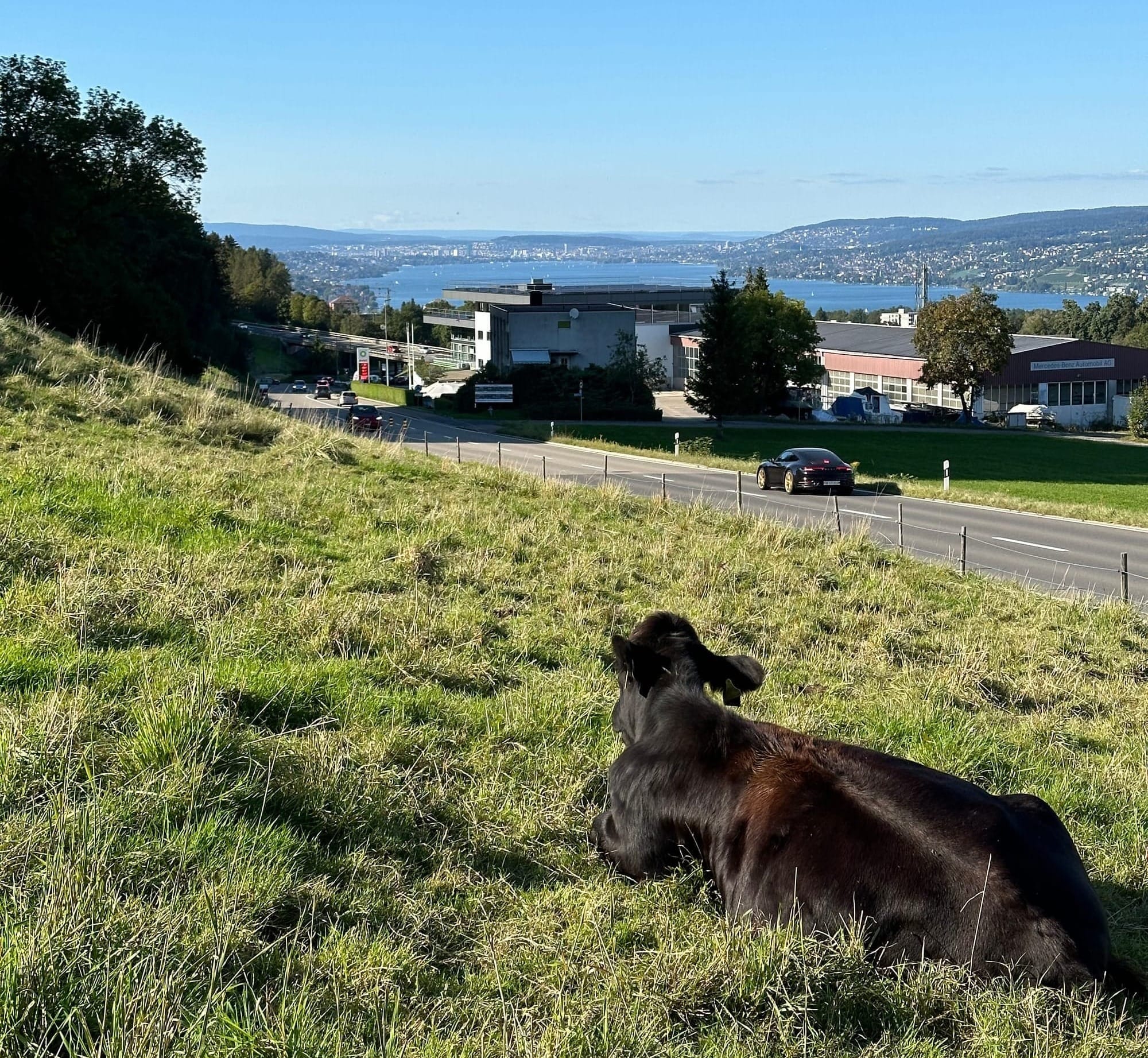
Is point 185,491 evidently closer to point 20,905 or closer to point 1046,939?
point 20,905

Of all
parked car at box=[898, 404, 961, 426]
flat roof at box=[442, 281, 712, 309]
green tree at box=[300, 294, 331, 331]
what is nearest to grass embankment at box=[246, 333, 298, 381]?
green tree at box=[300, 294, 331, 331]

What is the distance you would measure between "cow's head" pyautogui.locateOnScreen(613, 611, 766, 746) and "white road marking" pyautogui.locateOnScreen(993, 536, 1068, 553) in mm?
21952

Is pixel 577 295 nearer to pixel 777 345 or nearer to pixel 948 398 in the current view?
pixel 948 398

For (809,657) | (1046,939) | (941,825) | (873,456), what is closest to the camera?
(1046,939)

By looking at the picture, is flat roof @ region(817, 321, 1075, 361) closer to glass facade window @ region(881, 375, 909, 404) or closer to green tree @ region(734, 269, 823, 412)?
glass facade window @ region(881, 375, 909, 404)

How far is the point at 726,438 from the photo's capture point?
207 feet

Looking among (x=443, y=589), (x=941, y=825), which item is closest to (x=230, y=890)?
(x=941, y=825)

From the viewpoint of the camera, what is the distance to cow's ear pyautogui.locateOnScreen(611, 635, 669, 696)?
5375mm

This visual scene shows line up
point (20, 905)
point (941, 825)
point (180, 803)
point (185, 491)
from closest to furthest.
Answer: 1. point (20, 905)
2. point (941, 825)
3. point (180, 803)
4. point (185, 491)

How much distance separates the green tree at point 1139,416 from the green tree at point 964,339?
9102 mm

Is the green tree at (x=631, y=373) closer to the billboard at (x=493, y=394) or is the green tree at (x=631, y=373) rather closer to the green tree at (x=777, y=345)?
the billboard at (x=493, y=394)

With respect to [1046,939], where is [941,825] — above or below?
above

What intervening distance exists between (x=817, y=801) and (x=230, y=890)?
2.22 metres

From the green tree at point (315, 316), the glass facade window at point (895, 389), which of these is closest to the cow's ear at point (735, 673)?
the glass facade window at point (895, 389)
